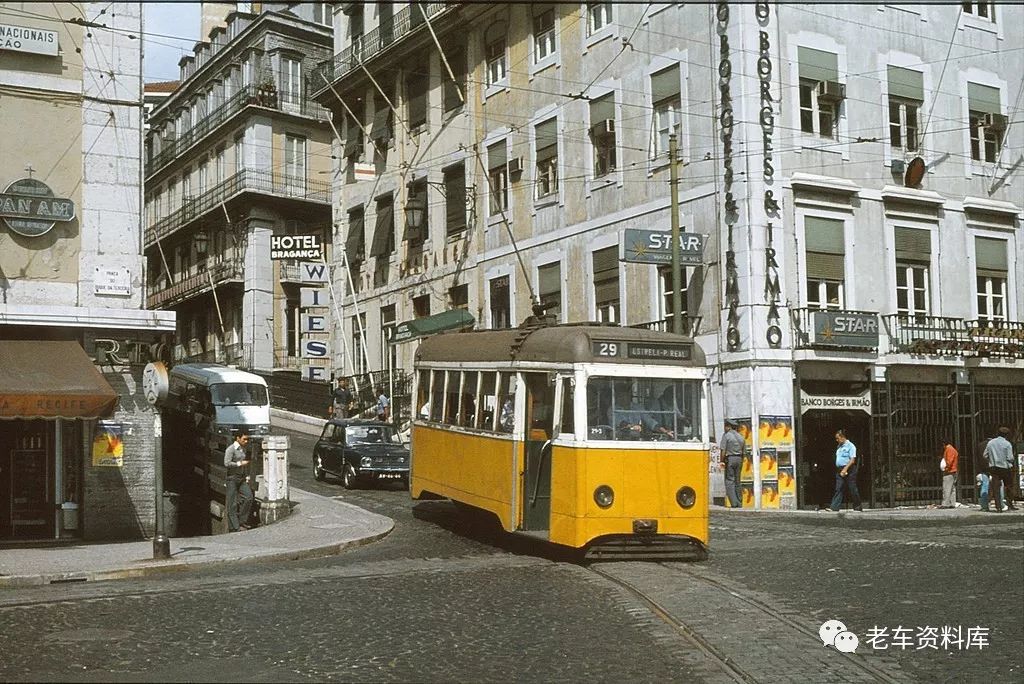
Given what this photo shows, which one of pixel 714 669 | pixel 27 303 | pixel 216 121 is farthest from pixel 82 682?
pixel 216 121

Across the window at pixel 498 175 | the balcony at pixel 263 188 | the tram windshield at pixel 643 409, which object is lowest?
the tram windshield at pixel 643 409

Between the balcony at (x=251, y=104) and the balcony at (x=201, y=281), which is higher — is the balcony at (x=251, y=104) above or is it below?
above

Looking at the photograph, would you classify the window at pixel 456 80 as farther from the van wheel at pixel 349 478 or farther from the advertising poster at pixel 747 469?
the advertising poster at pixel 747 469

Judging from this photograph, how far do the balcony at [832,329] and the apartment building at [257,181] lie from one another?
26288 millimetres

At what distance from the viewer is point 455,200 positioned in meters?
37.4

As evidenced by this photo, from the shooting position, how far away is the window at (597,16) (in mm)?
30906

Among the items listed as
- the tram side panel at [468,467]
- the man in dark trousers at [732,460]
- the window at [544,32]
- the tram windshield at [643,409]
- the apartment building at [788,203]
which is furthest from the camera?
the window at [544,32]

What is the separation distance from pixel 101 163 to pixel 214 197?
34697 mm

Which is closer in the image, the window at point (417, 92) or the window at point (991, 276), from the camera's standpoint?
the window at point (991, 276)

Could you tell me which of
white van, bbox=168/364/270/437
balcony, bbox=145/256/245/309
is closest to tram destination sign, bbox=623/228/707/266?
white van, bbox=168/364/270/437

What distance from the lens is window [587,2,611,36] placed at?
30906 millimetres

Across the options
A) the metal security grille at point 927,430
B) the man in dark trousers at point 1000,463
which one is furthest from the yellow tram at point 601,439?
the metal security grille at point 927,430

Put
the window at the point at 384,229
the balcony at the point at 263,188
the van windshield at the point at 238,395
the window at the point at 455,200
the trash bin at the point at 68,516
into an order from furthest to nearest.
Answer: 1. the balcony at the point at 263,188
2. the window at the point at 384,229
3. the window at the point at 455,200
4. the van windshield at the point at 238,395
5. the trash bin at the point at 68,516

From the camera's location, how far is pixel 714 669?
8.41m
